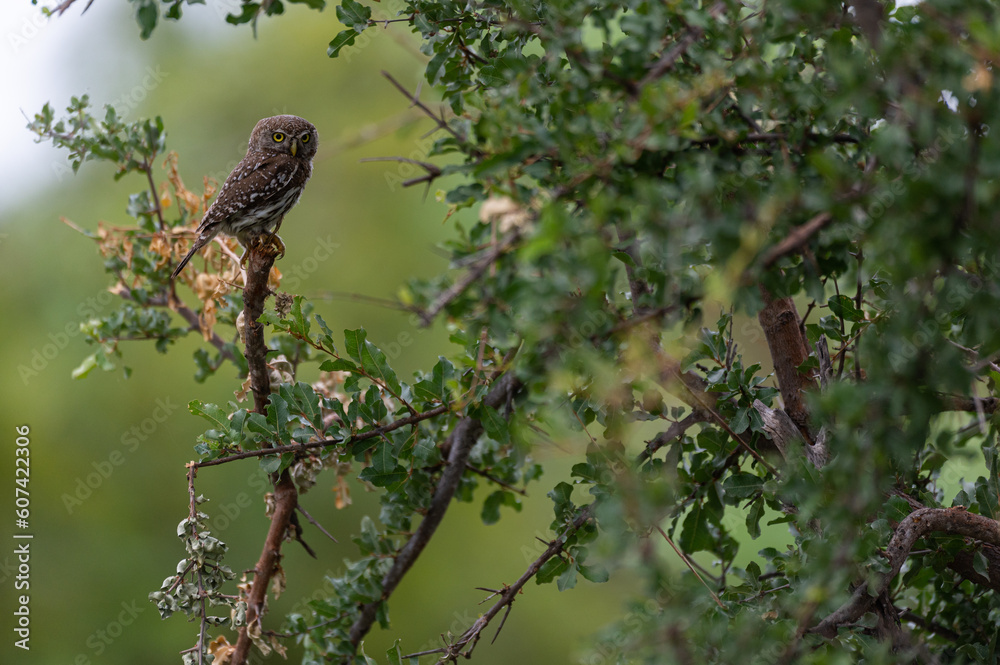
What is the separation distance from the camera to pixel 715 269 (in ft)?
3.47

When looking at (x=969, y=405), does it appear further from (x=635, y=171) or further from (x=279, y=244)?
(x=279, y=244)

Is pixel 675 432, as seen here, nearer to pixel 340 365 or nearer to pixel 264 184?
pixel 340 365

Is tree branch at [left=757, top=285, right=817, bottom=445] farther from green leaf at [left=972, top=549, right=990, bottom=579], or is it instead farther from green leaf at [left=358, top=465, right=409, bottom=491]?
green leaf at [left=358, top=465, right=409, bottom=491]

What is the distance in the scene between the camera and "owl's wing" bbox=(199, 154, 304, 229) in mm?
2012

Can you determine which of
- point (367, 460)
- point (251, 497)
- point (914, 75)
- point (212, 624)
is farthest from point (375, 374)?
point (251, 497)

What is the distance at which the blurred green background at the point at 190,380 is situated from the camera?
3.73 meters

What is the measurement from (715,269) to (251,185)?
142cm

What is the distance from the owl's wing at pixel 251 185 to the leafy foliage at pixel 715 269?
606 mm

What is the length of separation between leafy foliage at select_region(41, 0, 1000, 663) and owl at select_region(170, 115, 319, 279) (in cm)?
62

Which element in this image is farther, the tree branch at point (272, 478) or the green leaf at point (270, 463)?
the tree branch at point (272, 478)

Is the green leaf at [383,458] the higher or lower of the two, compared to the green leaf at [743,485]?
lower

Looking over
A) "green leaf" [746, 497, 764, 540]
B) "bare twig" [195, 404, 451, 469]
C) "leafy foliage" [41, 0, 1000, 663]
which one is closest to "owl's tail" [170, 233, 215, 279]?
"leafy foliage" [41, 0, 1000, 663]

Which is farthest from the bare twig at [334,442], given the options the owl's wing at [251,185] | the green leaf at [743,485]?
the owl's wing at [251,185]

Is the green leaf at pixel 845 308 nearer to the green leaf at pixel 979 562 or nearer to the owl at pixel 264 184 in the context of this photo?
the green leaf at pixel 979 562
